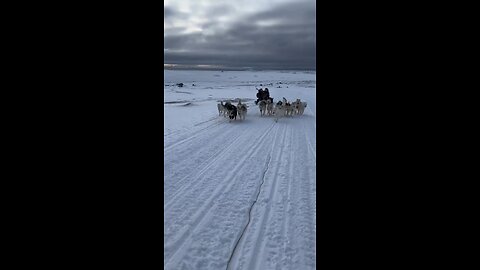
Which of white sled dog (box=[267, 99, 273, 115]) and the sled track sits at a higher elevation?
white sled dog (box=[267, 99, 273, 115])

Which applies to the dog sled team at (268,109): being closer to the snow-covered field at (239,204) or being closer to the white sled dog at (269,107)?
the white sled dog at (269,107)

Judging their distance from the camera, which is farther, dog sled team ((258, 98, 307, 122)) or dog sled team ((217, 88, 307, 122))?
dog sled team ((258, 98, 307, 122))

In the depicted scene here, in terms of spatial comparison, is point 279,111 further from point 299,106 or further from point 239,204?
point 239,204

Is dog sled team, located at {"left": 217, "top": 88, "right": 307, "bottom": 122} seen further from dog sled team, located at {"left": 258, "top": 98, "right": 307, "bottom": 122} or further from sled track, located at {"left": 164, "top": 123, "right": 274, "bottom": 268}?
sled track, located at {"left": 164, "top": 123, "right": 274, "bottom": 268}

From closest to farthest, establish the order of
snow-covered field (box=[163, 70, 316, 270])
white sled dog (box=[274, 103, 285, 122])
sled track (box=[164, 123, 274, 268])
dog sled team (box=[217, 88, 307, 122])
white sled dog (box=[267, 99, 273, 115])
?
snow-covered field (box=[163, 70, 316, 270]) → sled track (box=[164, 123, 274, 268]) → dog sled team (box=[217, 88, 307, 122]) → white sled dog (box=[274, 103, 285, 122]) → white sled dog (box=[267, 99, 273, 115])

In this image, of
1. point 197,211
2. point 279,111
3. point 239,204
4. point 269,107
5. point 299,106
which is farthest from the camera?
point 299,106

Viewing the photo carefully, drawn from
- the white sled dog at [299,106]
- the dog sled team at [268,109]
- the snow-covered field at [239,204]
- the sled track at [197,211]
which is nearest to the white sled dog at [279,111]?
the dog sled team at [268,109]

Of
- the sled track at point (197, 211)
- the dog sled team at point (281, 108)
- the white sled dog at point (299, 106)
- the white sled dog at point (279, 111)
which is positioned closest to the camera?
the sled track at point (197, 211)

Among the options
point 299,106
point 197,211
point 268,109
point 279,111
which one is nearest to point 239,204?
point 197,211

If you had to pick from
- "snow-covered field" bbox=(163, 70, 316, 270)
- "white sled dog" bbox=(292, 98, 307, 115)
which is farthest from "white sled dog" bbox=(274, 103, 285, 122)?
"snow-covered field" bbox=(163, 70, 316, 270)
